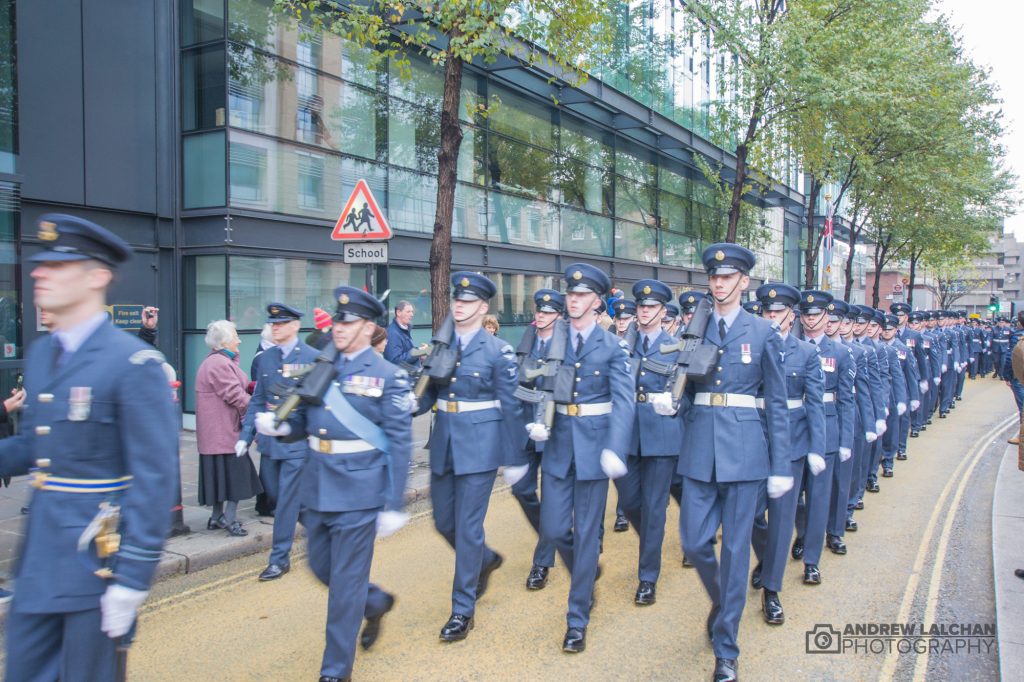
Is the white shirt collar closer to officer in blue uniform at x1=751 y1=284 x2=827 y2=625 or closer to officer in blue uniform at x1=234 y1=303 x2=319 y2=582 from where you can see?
officer in blue uniform at x1=234 y1=303 x2=319 y2=582

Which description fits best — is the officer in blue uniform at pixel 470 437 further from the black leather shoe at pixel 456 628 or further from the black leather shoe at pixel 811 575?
the black leather shoe at pixel 811 575

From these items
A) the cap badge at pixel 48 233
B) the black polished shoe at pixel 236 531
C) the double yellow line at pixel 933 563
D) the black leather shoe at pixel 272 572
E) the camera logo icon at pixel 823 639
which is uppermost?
the cap badge at pixel 48 233

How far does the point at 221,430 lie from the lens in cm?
683

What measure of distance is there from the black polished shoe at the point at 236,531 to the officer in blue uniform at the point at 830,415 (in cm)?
456

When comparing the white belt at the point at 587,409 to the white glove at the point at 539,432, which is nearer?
the white glove at the point at 539,432

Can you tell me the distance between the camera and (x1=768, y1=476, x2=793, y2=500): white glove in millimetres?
4672

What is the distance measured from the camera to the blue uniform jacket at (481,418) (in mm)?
5062

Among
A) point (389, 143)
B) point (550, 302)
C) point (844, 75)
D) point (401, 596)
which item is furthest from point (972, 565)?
point (844, 75)

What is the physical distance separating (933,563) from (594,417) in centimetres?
354

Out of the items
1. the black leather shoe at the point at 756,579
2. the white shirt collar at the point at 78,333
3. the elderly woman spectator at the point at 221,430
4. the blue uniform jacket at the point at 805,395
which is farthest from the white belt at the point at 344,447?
the black leather shoe at the point at 756,579

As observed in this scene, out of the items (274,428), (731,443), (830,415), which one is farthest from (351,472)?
(830,415)

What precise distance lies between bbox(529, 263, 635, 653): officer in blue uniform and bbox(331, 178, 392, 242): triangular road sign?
350cm

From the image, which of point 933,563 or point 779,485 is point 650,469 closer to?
point 779,485

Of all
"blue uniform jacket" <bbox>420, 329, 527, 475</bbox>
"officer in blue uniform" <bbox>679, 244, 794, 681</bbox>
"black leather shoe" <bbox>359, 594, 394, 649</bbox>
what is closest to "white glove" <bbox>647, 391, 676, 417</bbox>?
"officer in blue uniform" <bbox>679, 244, 794, 681</bbox>
